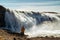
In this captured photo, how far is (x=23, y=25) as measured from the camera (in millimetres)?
36781

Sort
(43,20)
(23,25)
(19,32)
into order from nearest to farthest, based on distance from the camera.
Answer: (19,32) → (23,25) → (43,20)

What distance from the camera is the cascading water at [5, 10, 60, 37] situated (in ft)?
118

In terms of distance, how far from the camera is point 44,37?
31.3 metres

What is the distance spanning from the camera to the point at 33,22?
38812 mm

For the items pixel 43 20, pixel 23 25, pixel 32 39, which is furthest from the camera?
pixel 43 20

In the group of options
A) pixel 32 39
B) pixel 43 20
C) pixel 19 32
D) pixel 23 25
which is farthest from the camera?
pixel 43 20

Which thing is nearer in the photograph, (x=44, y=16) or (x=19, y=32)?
(x=19, y=32)

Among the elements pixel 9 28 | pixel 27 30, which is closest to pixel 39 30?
pixel 27 30

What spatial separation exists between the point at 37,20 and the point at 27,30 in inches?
135

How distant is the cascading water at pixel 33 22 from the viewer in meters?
35.9

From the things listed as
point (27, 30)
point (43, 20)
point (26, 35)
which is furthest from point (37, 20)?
point (26, 35)

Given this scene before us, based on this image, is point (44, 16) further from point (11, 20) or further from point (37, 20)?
point (11, 20)

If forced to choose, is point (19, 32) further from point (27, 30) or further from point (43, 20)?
point (43, 20)

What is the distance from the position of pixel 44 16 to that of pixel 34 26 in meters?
3.11
